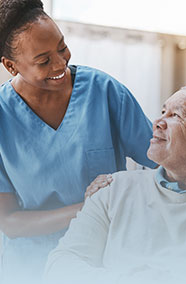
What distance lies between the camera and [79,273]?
808 millimetres

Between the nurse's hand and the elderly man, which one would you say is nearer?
the elderly man

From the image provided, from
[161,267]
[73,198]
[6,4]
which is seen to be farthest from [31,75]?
[161,267]

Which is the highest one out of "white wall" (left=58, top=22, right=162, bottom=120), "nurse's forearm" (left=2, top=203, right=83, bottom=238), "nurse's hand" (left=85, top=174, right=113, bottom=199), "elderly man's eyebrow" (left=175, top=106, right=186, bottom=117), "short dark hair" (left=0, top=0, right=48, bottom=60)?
"short dark hair" (left=0, top=0, right=48, bottom=60)

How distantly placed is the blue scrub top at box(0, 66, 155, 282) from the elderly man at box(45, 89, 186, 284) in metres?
0.06

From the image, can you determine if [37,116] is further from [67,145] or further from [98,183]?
[98,183]

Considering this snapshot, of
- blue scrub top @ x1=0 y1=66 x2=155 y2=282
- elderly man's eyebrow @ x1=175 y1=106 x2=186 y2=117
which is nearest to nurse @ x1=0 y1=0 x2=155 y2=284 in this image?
blue scrub top @ x1=0 y1=66 x2=155 y2=282

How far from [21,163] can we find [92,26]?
0.40 m

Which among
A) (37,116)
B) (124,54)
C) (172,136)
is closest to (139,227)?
(172,136)

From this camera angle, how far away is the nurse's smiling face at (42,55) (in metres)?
0.83

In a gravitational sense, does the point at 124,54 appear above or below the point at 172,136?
above

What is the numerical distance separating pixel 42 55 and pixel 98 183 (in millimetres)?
323

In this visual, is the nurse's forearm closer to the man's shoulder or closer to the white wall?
the man's shoulder

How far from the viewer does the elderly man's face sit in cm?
79

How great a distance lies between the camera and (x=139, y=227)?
0.84 metres
